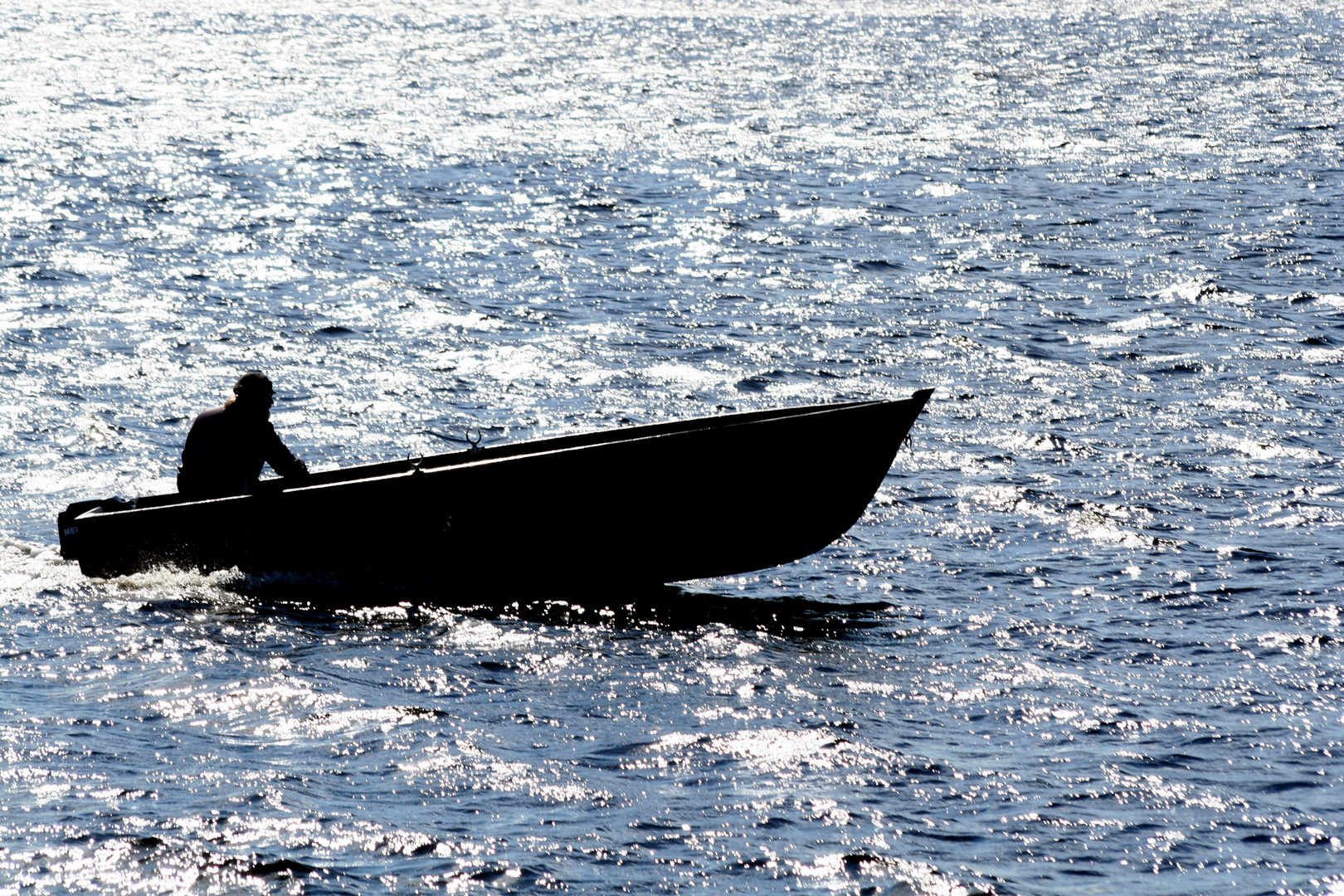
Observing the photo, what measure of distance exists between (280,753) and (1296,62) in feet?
173

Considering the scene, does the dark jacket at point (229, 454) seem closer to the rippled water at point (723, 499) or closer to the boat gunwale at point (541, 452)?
the boat gunwale at point (541, 452)

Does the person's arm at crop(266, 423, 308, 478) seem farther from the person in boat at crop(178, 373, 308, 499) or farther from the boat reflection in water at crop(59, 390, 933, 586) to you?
the boat reflection in water at crop(59, 390, 933, 586)

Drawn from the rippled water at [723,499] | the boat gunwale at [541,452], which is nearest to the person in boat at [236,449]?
the boat gunwale at [541,452]

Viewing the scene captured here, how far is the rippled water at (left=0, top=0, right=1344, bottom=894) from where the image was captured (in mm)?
9586

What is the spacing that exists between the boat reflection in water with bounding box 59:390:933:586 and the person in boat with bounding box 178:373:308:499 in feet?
1.16

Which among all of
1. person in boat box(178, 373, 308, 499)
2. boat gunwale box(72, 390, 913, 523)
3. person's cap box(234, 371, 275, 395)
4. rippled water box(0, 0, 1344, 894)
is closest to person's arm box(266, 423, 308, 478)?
person in boat box(178, 373, 308, 499)

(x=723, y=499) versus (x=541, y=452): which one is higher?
(x=541, y=452)

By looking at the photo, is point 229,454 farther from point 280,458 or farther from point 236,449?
point 280,458

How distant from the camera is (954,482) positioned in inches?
655

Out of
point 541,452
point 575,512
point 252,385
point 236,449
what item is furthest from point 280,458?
point 575,512

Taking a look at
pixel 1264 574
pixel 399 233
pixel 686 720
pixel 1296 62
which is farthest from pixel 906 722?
pixel 1296 62

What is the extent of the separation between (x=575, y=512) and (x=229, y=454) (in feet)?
10.0

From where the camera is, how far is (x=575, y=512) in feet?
44.3

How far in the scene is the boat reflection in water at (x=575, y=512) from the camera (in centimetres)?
1324
